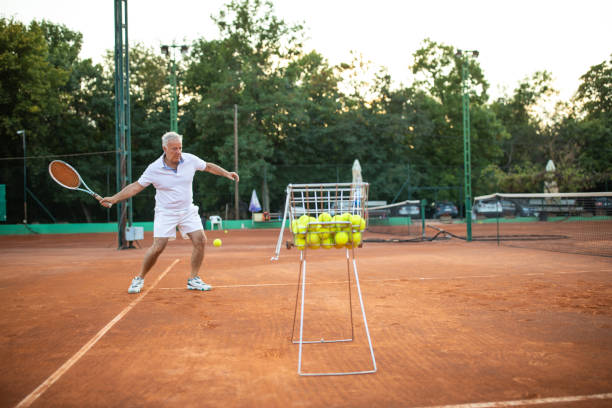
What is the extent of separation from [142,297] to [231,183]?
2545 centimetres

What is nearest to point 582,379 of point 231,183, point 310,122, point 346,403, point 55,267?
point 346,403

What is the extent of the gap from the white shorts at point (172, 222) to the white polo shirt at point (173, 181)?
63 millimetres

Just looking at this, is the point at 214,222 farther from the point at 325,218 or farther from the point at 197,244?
the point at 325,218

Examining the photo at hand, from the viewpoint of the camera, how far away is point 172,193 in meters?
5.81

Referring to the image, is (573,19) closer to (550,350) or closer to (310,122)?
(310,122)

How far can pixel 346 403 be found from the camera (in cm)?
259

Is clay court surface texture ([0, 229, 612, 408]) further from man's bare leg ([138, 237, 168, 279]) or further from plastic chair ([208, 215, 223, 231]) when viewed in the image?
plastic chair ([208, 215, 223, 231])

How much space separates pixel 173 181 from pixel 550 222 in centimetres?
2591

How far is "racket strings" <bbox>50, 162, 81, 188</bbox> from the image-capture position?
21.8ft

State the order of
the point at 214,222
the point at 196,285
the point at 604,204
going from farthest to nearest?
the point at 214,222
the point at 604,204
the point at 196,285

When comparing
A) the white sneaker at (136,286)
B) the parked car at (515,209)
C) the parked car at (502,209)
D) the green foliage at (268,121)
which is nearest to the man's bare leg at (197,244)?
the white sneaker at (136,286)

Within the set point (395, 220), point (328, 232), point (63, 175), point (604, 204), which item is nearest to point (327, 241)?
point (328, 232)

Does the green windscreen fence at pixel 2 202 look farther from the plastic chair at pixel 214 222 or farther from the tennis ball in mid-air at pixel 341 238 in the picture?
the tennis ball in mid-air at pixel 341 238

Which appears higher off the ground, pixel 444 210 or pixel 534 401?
pixel 444 210
